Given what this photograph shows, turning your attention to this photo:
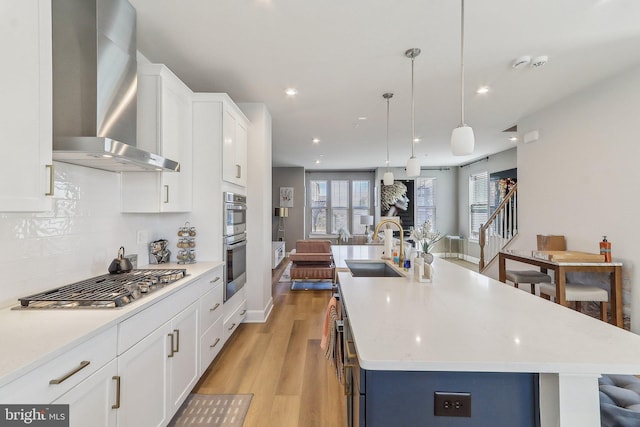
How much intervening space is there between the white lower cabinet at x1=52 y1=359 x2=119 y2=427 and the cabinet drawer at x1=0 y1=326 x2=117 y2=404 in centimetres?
3

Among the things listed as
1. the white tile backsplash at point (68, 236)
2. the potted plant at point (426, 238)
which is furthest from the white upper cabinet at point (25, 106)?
the potted plant at point (426, 238)

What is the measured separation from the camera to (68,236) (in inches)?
70.5

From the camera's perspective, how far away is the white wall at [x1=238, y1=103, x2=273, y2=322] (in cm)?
359

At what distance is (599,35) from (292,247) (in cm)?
806

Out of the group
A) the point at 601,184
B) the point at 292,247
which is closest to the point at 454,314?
the point at 601,184

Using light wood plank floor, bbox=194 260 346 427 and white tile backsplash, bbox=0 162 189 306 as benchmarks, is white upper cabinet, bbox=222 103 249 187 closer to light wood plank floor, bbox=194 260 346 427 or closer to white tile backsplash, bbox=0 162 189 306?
white tile backsplash, bbox=0 162 189 306

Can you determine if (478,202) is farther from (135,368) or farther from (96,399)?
(96,399)

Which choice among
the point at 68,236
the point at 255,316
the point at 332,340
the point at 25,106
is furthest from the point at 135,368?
the point at 255,316

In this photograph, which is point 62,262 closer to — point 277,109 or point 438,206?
point 277,109

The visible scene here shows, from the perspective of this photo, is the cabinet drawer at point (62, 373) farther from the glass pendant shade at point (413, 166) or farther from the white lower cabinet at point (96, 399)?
the glass pendant shade at point (413, 166)

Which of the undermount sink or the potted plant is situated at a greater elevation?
the potted plant

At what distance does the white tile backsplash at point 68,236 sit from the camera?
1.47 meters

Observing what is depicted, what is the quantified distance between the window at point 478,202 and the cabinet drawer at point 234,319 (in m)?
6.81

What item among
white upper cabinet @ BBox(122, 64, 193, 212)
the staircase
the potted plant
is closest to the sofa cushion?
the potted plant
